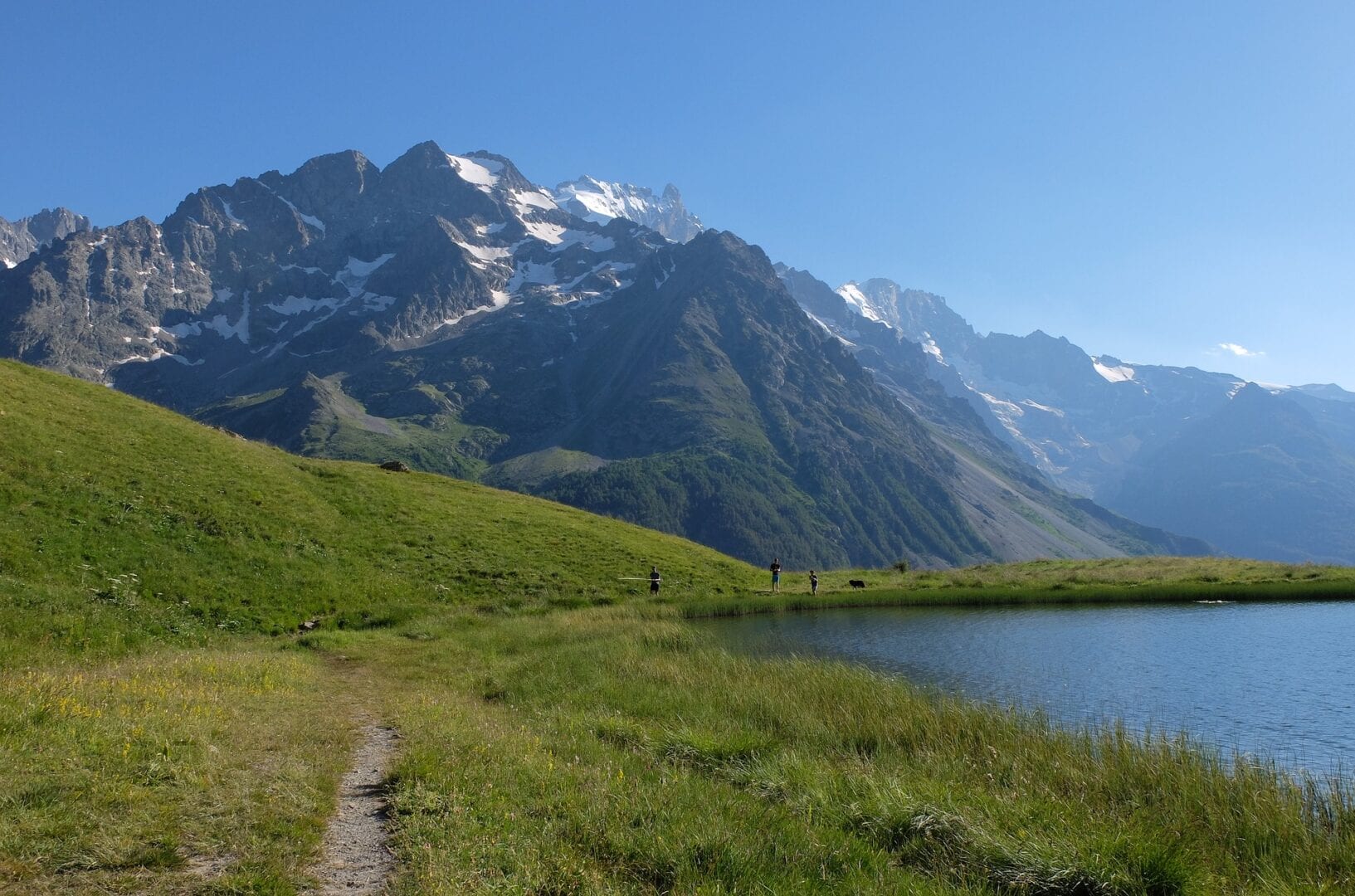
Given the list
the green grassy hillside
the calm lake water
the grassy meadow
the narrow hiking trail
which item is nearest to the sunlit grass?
the grassy meadow

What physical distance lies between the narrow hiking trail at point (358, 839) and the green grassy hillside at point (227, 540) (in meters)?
17.9

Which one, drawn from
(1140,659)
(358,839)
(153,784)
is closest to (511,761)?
(358,839)

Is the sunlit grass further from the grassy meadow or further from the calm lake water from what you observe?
the calm lake water

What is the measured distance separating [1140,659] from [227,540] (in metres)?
48.2

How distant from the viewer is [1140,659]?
113 feet

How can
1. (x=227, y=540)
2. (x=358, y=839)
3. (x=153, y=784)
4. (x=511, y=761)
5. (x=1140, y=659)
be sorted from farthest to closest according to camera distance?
(x=227, y=540), (x=1140, y=659), (x=511, y=761), (x=153, y=784), (x=358, y=839)

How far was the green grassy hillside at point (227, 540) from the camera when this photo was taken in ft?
101

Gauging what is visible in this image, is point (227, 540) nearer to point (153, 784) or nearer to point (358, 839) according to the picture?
point (153, 784)

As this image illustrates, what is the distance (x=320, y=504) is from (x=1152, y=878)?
179ft

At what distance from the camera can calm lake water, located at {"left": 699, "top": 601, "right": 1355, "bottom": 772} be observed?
23.0 m

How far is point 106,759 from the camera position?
11.0 meters

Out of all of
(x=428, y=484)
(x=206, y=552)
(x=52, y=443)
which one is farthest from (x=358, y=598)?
(x=428, y=484)

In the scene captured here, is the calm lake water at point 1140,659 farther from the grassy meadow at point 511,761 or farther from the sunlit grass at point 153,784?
the sunlit grass at point 153,784

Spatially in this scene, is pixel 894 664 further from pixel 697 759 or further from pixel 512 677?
pixel 697 759
